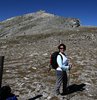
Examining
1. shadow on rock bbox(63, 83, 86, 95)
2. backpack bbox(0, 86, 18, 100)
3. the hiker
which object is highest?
the hiker

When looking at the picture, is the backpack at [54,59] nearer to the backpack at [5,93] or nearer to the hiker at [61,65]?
the hiker at [61,65]

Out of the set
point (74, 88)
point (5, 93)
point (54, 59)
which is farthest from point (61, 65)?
point (5, 93)

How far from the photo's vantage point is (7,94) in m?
10.8

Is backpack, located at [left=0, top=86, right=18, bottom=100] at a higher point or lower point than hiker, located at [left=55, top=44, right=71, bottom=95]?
lower

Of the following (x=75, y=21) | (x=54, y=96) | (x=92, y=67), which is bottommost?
(x=54, y=96)

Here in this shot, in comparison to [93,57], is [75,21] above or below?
above

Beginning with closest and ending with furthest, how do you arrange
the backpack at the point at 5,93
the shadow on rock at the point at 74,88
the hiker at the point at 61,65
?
1. the backpack at the point at 5,93
2. the hiker at the point at 61,65
3. the shadow on rock at the point at 74,88

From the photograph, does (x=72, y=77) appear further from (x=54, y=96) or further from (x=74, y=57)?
(x=74, y=57)

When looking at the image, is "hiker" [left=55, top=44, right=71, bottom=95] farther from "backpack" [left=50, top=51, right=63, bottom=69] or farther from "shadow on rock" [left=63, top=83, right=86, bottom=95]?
"shadow on rock" [left=63, top=83, right=86, bottom=95]

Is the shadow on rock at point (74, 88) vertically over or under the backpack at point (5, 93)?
under

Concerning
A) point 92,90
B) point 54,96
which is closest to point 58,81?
point 54,96

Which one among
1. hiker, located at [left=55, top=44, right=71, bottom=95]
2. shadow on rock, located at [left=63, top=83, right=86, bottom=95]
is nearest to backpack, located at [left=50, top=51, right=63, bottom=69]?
hiker, located at [left=55, top=44, right=71, bottom=95]

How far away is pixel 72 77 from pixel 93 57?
8056mm

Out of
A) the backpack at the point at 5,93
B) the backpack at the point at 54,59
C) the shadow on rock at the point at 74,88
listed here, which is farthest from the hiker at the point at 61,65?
the backpack at the point at 5,93
